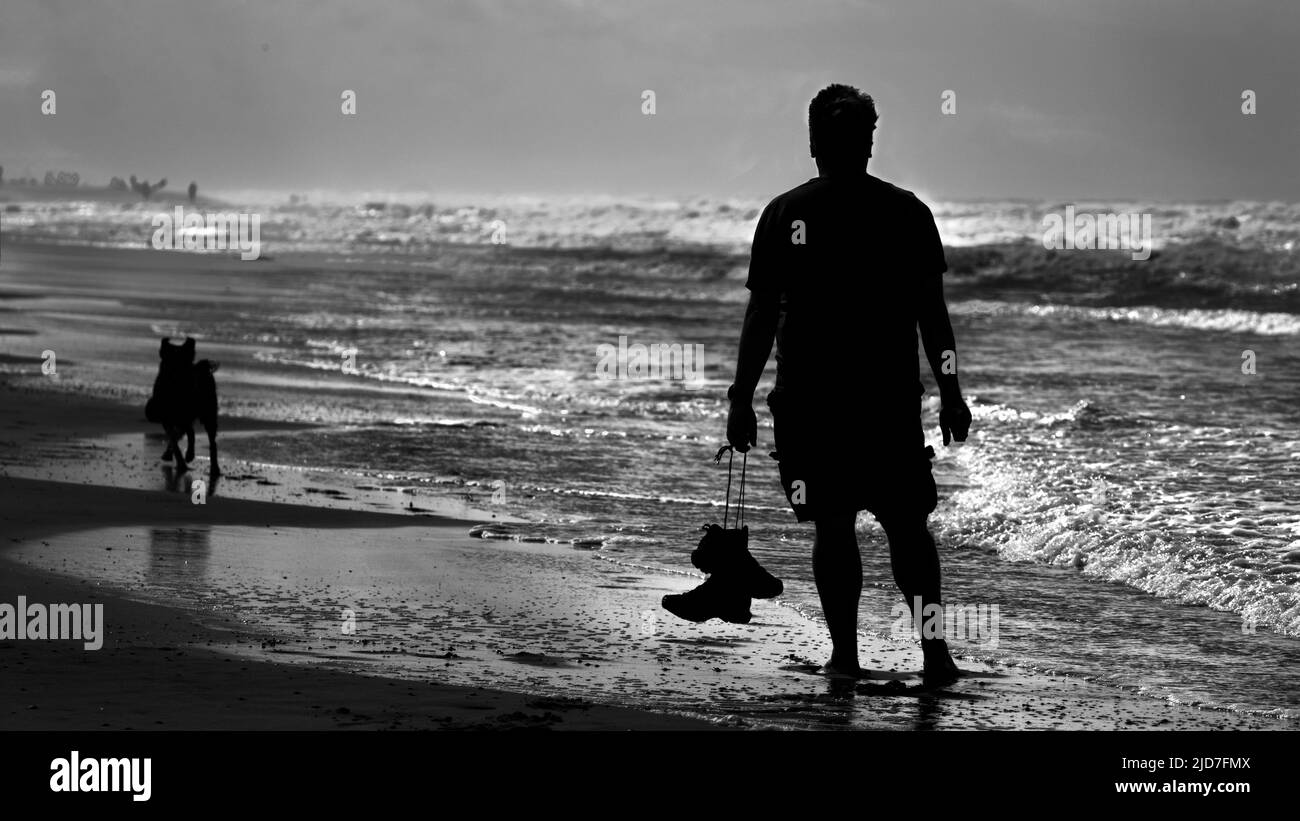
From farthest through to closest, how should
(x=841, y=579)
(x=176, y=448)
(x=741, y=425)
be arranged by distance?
(x=176, y=448), (x=841, y=579), (x=741, y=425)

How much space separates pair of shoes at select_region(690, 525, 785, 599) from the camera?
487 centimetres

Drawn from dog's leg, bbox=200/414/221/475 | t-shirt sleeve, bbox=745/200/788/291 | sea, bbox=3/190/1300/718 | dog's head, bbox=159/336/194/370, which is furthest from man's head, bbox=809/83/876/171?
dog's head, bbox=159/336/194/370

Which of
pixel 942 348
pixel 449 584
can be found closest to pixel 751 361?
pixel 942 348

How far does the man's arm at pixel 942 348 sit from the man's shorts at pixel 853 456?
104 millimetres

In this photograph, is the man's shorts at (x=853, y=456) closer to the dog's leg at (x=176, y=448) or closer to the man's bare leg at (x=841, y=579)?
the man's bare leg at (x=841, y=579)

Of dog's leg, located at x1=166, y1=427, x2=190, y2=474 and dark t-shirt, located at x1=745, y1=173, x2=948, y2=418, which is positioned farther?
dog's leg, located at x1=166, y1=427, x2=190, y2=474

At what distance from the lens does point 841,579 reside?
16.0 feet

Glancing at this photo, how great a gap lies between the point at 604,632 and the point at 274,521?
118 inches

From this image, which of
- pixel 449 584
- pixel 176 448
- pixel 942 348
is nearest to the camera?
pixel 942 348

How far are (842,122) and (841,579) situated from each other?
4.66 feet

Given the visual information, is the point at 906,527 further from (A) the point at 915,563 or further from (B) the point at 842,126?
(B) the point at 842,126

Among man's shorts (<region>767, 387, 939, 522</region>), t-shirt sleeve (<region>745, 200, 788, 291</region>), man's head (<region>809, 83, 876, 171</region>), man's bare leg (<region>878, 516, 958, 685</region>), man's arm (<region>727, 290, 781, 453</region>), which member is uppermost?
man's head (<region>809, 83, 876, 171</region>)

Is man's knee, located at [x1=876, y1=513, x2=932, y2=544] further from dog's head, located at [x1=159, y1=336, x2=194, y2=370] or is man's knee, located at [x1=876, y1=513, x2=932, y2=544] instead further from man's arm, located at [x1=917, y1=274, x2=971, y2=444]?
dog's head, located at [x1=159, y1=336, x2=194, y2=370]

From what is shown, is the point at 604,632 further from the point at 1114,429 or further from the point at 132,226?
the point at 132,226
